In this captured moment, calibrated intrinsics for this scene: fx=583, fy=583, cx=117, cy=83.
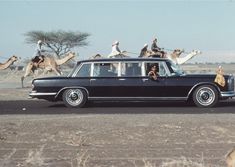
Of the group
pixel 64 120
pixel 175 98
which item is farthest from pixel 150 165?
pixel 175 98

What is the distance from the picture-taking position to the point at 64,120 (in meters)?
13.6

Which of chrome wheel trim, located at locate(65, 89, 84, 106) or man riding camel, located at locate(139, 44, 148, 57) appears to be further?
man riding camel, located at locate(139, 44, 148, 57)

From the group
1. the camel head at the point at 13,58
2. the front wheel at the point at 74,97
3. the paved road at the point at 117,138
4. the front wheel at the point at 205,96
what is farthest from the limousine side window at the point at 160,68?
the camel head at the point at 13,58

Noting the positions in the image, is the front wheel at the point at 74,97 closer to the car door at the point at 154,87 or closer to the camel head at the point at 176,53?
the car door at the point at 154,87

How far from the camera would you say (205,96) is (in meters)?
16.8

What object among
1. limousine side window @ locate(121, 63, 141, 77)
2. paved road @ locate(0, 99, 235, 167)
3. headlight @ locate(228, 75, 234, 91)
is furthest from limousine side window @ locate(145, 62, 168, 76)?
headlight @ locate(228, 75, 234, 91)

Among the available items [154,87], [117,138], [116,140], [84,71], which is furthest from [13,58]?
[116,140]

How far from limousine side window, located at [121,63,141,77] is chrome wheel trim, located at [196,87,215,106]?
188cm

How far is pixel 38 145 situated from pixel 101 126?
1962 mm

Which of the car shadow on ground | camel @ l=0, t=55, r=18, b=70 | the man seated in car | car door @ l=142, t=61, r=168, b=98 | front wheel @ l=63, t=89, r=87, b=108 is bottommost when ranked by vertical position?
the car shadow on ground

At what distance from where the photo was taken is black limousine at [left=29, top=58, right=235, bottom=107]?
664 inches

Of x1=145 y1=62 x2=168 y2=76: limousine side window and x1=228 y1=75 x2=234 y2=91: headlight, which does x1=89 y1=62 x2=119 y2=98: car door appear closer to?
x1=145 y1=62 x2=168 y2=76: limousine side window

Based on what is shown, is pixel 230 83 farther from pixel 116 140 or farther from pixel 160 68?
pixel 116 140

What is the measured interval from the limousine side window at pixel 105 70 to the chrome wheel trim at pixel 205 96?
254cm
